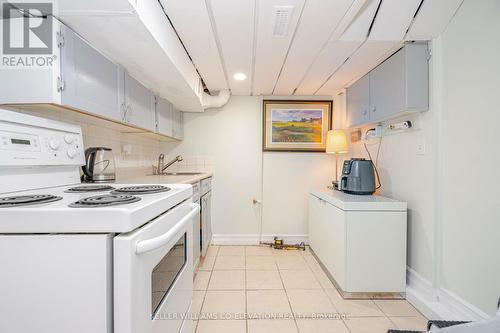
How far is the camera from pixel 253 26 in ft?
5.31

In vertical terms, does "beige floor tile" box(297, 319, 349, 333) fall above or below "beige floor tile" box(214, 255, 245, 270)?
below

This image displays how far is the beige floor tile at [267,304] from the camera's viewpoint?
5.76 feet

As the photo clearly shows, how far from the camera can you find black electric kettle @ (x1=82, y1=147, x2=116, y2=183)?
1.58 metres

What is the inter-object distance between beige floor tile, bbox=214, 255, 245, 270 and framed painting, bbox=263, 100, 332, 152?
1423mm

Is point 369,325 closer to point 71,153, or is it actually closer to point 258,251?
point 258,251

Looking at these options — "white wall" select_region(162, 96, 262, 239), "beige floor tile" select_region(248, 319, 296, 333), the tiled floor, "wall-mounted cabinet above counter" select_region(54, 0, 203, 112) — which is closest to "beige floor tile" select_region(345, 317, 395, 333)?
→ the tiled floor

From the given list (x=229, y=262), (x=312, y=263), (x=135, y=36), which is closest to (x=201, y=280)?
(x=229, y=262)

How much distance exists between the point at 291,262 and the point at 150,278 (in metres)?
2.18

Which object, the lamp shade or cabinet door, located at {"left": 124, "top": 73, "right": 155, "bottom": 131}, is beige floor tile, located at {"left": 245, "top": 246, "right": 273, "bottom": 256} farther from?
cabinet door, located at {"left": 124, "top": 73, "right": 155, "bottom": 131}

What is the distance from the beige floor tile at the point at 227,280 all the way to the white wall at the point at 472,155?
1.57m

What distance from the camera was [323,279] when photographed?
2273 mm

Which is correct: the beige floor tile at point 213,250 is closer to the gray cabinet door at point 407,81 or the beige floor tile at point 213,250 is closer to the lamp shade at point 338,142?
the lamp shade at point 338,142

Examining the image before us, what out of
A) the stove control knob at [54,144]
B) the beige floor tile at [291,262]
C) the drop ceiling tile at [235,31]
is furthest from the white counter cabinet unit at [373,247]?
the stove control knob at [54,144]

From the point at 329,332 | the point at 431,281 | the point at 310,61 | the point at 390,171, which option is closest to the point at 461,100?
the point at 390,171
